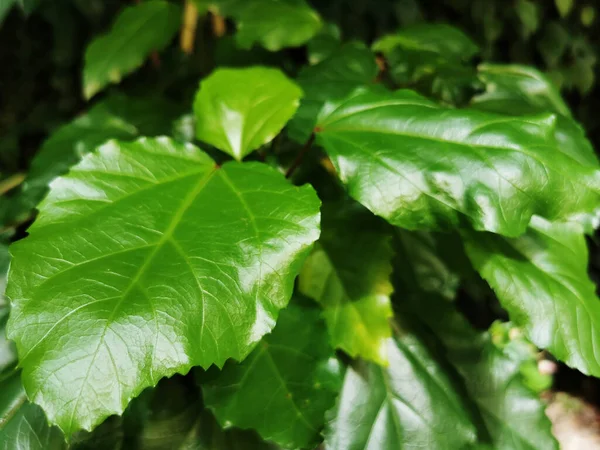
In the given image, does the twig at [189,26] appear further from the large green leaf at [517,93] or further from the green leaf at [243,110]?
the large green leaf at [517,93]

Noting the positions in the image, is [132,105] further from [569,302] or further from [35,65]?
[35,65]

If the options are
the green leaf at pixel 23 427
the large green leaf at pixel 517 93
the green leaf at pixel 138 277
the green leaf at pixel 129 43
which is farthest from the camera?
the green leaf at pixel 129 43

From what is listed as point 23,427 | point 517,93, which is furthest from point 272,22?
point 23,427

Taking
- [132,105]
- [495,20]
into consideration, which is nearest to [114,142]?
[132,105]

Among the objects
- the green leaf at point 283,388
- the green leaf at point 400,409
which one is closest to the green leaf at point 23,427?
the green leaf at point 283,388

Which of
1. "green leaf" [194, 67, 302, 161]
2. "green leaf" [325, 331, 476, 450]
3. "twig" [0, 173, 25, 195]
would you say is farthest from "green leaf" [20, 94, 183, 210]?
"green leaf" [325, 331, 476, 450]

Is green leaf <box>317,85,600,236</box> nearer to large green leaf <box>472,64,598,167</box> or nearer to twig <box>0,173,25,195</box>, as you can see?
large green leaf <box>472,64,598,167</box>
